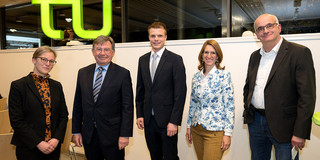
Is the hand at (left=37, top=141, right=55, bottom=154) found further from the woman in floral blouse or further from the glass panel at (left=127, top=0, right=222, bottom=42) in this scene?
the glass panel at (left=127, top=0, right=222, bottom=42)

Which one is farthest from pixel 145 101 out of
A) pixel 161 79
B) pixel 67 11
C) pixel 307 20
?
pixel 67 11

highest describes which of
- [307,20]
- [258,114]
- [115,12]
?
[115,12]

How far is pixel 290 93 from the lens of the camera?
6.23 feet

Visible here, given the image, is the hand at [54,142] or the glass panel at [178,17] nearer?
the hand at [54,142]

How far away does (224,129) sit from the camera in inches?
86.6

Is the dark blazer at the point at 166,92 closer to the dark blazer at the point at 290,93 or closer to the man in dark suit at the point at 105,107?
the man in dark suit at the point at 105,107

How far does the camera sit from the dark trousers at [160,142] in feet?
7.58

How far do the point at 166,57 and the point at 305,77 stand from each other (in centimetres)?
115

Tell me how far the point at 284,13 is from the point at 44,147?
3620 mm


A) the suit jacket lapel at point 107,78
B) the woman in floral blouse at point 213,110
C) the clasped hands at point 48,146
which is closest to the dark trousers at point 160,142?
the woman in floral blouse at point 213,110

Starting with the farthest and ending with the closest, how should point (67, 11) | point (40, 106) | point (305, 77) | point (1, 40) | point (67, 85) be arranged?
point (1, 40) → point (67, 11) → point (67, 85) → point (40, 106) → point (305, 77)

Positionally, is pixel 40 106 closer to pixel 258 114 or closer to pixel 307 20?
pixel 258 114

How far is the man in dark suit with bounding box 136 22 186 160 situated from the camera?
2.28 meters

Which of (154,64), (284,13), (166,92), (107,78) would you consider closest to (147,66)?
(154,64)
